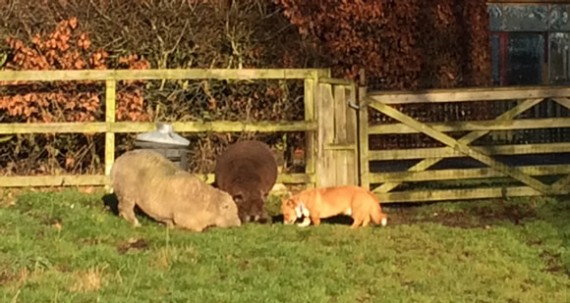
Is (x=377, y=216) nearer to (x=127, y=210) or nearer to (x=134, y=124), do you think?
(x=127, y=210)

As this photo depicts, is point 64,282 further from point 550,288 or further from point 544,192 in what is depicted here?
point 544,192

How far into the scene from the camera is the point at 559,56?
76.8 ft

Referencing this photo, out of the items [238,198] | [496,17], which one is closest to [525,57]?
[496,17]

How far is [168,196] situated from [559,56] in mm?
16542

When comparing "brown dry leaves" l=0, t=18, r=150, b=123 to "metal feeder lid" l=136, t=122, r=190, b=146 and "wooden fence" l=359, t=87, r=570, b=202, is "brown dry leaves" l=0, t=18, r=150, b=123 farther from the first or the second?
"wooden fence" l=359, t=87, r=570, b=202

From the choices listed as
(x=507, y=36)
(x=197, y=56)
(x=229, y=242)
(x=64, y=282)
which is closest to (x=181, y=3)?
(x=197, y=56)

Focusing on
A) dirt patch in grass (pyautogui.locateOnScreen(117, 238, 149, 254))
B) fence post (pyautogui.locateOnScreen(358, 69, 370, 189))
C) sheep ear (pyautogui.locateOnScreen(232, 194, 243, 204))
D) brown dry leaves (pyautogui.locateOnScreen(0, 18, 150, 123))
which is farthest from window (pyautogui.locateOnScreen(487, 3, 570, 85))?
dirt patch in grass (pyautogui.locateOnScreen(117, 238, 149, 254))

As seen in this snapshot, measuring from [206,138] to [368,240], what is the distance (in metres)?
4.01

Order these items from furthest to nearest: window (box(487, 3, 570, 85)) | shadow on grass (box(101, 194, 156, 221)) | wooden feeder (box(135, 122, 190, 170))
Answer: window (box(487, 3, 570, 85))
wooden feeder (box(135, 122, 190, 170))
shadow on grass (box(101, 194, 156, 221))

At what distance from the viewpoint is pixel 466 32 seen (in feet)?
50.6

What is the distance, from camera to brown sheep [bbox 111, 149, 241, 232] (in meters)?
9.15

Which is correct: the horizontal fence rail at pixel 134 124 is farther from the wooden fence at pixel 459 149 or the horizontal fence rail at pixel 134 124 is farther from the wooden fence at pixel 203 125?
the wooden fence at pixel 459 149

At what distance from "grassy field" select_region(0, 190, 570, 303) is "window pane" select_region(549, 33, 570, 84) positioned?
A: 44.7 ft

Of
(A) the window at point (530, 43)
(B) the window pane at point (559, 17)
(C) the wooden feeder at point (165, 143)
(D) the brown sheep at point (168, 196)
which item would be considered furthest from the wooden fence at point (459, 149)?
(B) the window pane at point (559, 17)
